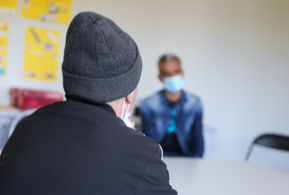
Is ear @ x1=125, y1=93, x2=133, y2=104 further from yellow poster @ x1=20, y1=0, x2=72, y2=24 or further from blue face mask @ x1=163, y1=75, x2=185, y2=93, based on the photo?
yellow poster @ x1=20, y1=0, x2=72, y2=24

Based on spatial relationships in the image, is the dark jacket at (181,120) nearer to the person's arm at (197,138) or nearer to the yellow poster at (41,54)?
the person's arm at (197,138)

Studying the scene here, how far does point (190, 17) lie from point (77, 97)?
8.63 feet

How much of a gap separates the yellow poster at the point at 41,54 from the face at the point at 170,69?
1.22m

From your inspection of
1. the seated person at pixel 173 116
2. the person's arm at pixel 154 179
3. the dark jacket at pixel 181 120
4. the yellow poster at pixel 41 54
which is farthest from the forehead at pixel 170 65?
the person's arm at pixel 154 179

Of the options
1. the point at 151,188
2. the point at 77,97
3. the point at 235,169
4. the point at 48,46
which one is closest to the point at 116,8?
the point at 48,46

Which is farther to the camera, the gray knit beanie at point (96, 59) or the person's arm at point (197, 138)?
the person's arm at point (197, 138)

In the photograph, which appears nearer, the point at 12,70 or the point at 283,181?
the point at 283,181

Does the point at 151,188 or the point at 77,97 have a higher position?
the point at 77,97

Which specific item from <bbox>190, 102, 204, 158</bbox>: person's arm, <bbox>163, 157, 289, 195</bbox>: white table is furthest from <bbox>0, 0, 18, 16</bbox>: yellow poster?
<bbox>163, 157, 289, 195</bbox>: white table

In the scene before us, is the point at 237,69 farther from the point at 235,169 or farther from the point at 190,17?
the point at 235,169

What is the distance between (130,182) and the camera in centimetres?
70

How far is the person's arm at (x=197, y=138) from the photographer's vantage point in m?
2.17

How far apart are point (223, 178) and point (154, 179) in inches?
29.7

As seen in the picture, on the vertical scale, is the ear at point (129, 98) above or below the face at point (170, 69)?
above
